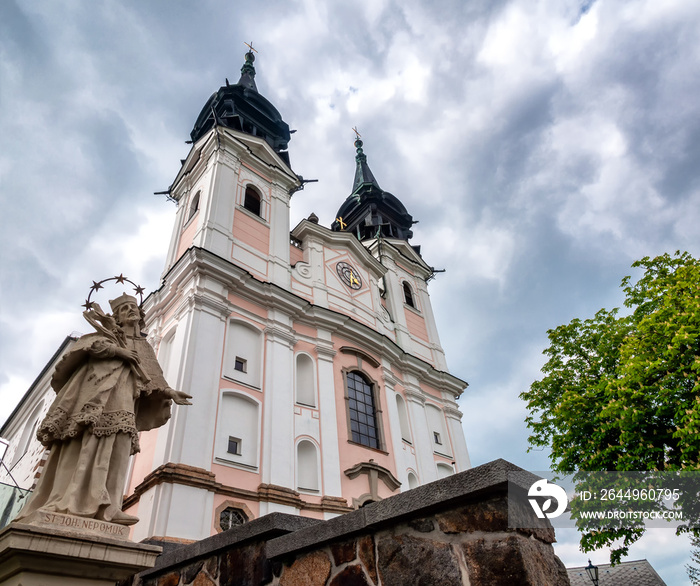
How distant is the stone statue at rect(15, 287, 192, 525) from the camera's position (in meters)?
3.51

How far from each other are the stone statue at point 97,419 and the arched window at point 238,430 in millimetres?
7930

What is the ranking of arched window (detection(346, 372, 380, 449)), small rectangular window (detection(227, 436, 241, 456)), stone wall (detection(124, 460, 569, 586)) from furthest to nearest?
arched window (detection(346, 372, 380, 449)), small rectangular window (detection(227, 436, 241, 456)), stone wall (detection(124, 460, 569, 586))

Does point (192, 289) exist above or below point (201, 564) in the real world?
above

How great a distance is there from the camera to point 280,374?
46.8 feet

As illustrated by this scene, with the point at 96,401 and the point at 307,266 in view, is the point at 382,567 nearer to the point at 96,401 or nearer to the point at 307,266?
the point at 96,401

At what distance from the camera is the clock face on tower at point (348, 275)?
786 inches

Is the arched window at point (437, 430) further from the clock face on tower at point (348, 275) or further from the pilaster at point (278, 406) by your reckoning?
the pilaster at point (278, 406)

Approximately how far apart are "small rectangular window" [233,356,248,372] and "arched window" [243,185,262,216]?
6.61 m

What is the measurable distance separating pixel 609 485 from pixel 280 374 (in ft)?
28.2

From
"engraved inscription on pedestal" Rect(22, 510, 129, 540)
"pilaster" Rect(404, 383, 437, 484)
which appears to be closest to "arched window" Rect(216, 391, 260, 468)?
"pilaster" Rect(404, 383, 437, 484)

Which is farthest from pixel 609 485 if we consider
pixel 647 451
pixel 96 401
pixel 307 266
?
pixel 307 266

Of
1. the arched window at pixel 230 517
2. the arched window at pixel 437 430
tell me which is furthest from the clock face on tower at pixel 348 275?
the arched window at pixel 230 517

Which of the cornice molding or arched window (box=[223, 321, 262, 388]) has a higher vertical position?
arched window (box=[223, 321, 262, 388])

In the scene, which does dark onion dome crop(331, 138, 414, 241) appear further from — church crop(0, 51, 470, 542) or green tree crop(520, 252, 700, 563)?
green tree crop(520, 252, 700, 563)
